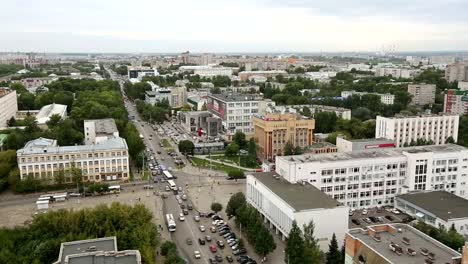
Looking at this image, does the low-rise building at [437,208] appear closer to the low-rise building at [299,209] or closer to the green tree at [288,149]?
the low-rise building at [299,209]

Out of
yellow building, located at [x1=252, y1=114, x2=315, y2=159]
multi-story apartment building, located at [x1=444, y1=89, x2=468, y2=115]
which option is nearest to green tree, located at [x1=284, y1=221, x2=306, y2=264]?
yellow building, located at [x1=252, y1=114, x2=315, y2=159]

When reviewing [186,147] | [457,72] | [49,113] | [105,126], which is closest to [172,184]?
[186,147]

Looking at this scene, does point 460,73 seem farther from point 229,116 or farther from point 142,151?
point 142,151

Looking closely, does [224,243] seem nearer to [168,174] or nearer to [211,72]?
[168,174]

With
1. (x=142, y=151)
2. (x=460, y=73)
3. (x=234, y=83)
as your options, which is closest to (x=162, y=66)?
(x=234, y=83)

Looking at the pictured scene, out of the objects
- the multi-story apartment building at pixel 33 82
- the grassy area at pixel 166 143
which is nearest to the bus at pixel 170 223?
the grassy area at pixel 166 143
